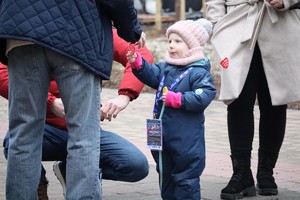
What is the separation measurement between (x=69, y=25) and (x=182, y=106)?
1218 mm

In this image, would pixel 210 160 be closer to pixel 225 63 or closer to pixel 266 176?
pixel 266 176

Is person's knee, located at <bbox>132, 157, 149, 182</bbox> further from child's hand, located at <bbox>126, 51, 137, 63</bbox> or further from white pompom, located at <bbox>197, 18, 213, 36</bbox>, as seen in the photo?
white pompom, located at <bbox>197, 18, 213, 36</bbox>

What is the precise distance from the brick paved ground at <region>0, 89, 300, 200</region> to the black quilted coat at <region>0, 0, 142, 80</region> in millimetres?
1824

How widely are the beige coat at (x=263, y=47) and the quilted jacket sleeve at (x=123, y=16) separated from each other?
143cm

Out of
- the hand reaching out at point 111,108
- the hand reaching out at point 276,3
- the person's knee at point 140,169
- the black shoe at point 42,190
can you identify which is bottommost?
the black shoe at point 42,190

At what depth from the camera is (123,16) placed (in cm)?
419

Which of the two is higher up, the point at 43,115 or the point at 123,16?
the point at 123,16

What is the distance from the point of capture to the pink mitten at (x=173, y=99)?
5020 mm

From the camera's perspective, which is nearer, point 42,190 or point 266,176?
point 42,190

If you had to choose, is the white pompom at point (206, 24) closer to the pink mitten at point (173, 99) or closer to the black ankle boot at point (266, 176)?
the pink mitten at point (173, 99)

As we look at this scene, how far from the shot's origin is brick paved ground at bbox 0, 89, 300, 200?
596 cm

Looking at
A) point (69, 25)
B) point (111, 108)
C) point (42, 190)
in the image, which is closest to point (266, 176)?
point (42, 190)

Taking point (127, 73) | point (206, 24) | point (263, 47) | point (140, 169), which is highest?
point (206, 24)

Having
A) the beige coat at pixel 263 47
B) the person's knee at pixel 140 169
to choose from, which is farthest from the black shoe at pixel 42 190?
the beige coat at pixel 263 47
